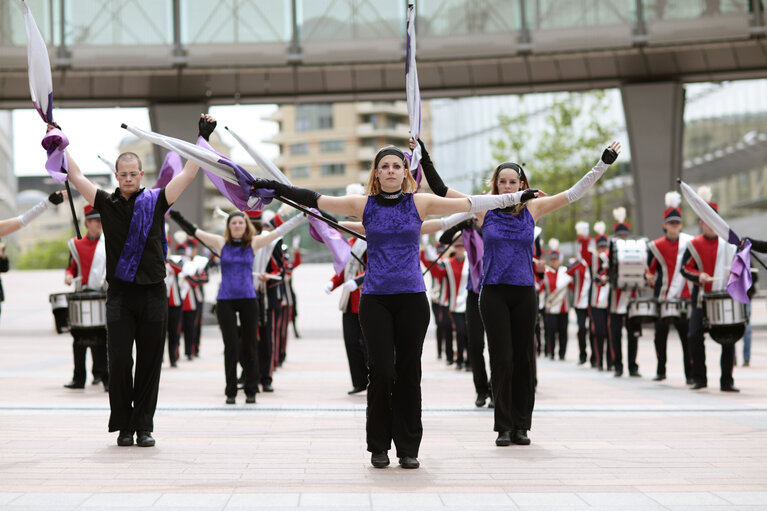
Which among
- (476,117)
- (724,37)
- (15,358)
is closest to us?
(15,358)

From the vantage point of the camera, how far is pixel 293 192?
659cm

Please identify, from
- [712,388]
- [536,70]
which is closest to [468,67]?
[536,70]

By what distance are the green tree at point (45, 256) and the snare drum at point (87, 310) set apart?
33.9m

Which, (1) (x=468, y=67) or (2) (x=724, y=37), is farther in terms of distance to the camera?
(1) (x=468, y=67)

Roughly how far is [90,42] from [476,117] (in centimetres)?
5126

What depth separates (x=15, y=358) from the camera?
1808 centimetres

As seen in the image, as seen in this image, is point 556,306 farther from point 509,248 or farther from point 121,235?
point 121,235

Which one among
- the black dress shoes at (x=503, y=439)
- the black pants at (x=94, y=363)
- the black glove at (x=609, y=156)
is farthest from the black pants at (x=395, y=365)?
the black pants at (x=94, y=363)

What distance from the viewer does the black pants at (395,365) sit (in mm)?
6504

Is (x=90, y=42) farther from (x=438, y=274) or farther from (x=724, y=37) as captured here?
(x=724, y=37)

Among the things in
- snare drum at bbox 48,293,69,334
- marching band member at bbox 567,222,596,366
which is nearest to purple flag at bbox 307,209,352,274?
snare drum at bbox 48,293,69,334

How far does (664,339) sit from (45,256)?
35286mm

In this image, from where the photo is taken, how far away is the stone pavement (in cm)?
543

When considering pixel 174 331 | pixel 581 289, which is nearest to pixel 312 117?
pixel 581 289
